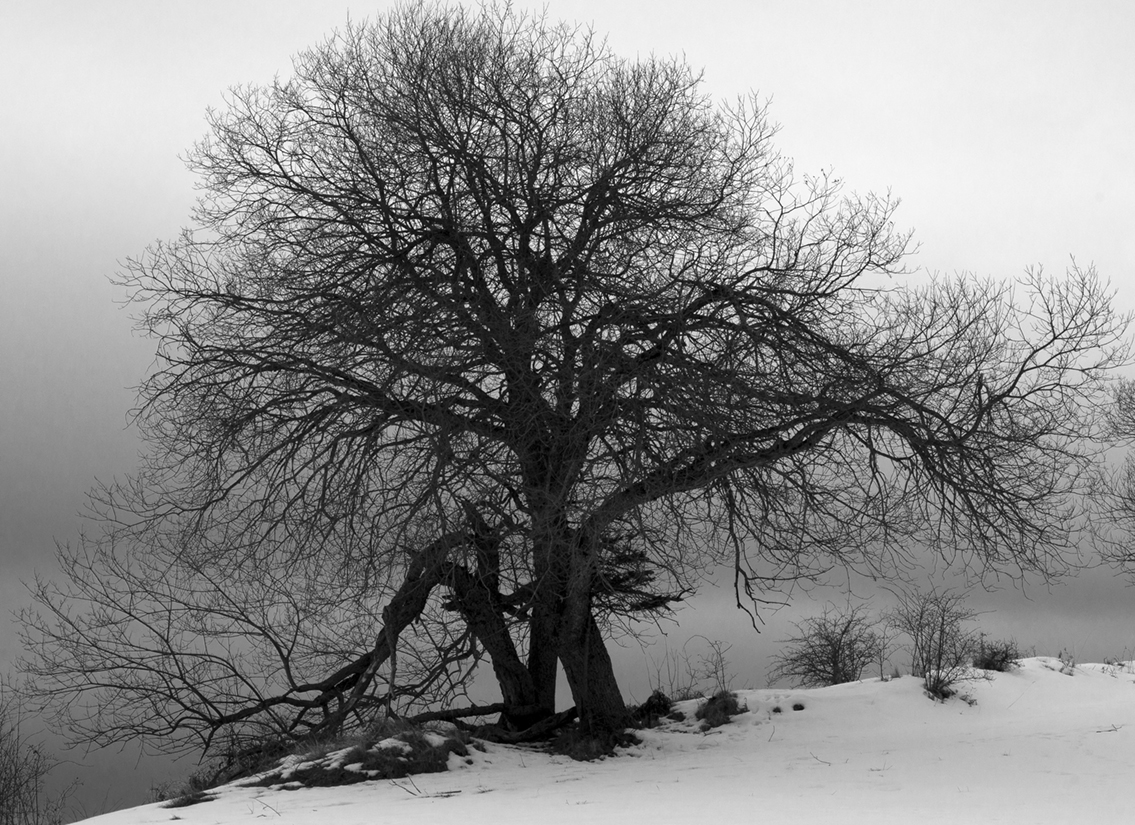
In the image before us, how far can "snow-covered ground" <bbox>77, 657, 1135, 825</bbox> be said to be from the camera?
297 inches

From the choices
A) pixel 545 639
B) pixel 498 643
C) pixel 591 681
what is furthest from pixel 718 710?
pixel 498 643

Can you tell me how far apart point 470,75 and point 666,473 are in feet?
15.2

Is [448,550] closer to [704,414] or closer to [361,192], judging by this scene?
[704,414]

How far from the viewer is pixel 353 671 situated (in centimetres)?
1195

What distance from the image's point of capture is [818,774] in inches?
361

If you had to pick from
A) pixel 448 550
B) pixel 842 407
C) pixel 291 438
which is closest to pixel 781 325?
pixel 842 407

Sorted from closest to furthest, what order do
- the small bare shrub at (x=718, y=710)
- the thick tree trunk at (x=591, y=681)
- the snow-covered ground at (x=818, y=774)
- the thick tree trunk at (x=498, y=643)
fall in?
1. the snow-covered ground at (x=818, y=774)
2. the thick tree trunk at (x=591, y=681)
3. the thick tree trunk at (x=498, y=643)
4. the small bare shrub at (x=718, y=710)

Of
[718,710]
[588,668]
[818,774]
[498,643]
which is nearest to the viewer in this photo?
[818,774]

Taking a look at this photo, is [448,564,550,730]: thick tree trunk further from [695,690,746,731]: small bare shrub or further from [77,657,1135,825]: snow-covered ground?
[695,690,746,731]: small bare shrub

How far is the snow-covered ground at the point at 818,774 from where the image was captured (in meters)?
7.55

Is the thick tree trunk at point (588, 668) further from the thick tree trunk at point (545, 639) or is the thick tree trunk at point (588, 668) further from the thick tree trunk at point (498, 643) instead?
the thick tree trunk at point (498, 643)

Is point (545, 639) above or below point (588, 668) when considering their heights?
above

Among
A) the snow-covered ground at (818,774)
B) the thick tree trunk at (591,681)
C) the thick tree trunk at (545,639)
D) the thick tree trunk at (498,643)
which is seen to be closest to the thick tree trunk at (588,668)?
the thick tree trunk at (591,681)

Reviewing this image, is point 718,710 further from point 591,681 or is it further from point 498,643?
point 498,643
